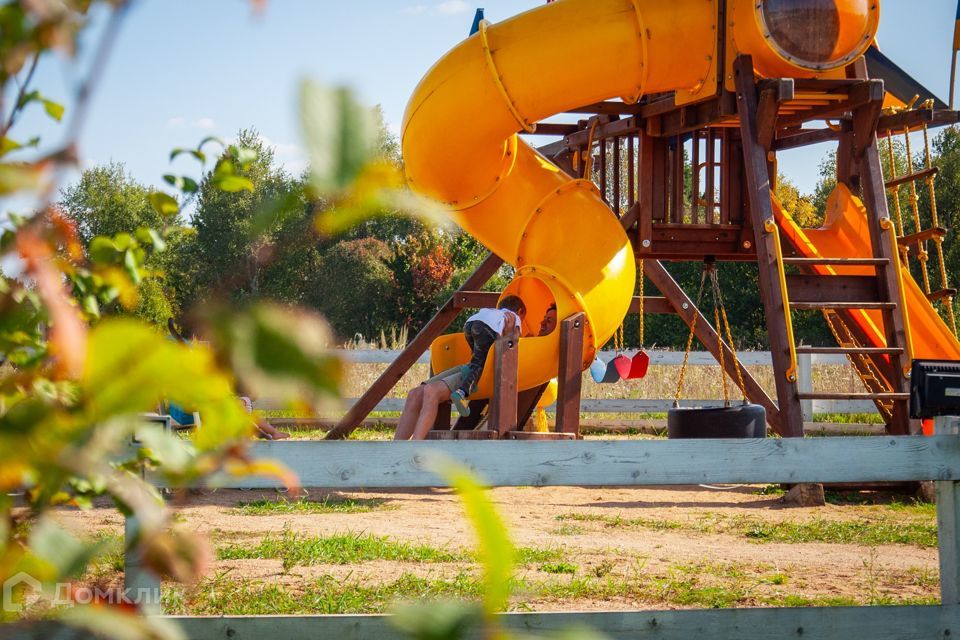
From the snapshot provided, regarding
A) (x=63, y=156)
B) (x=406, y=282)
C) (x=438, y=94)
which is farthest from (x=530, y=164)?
(x=406, y=282)

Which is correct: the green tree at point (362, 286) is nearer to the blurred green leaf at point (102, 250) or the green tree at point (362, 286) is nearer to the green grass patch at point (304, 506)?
the green grass patch at point (304, 506)

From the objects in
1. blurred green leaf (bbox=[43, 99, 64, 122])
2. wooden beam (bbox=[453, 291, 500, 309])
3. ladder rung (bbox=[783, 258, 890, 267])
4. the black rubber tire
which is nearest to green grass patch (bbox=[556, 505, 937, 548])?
the black rubber tire

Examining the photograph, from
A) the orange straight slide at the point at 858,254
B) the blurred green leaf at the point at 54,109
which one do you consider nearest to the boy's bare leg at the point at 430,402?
the orange straight slide at the point at 858,254

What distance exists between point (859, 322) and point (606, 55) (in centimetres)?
299

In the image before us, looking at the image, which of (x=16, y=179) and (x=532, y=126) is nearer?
(x=16, y=179)

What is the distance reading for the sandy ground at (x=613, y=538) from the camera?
15.3ft

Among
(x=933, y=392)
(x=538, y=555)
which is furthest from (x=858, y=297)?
(x=538, y=555)

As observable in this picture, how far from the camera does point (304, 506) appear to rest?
687 cm

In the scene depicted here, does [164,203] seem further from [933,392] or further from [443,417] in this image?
[443,417]

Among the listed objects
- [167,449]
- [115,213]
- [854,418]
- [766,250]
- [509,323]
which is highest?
[766,250]

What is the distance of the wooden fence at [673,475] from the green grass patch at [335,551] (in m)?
1.78

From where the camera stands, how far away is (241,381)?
47cm

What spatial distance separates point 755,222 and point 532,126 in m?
1.69

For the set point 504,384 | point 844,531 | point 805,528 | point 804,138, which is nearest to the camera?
point 844,531
